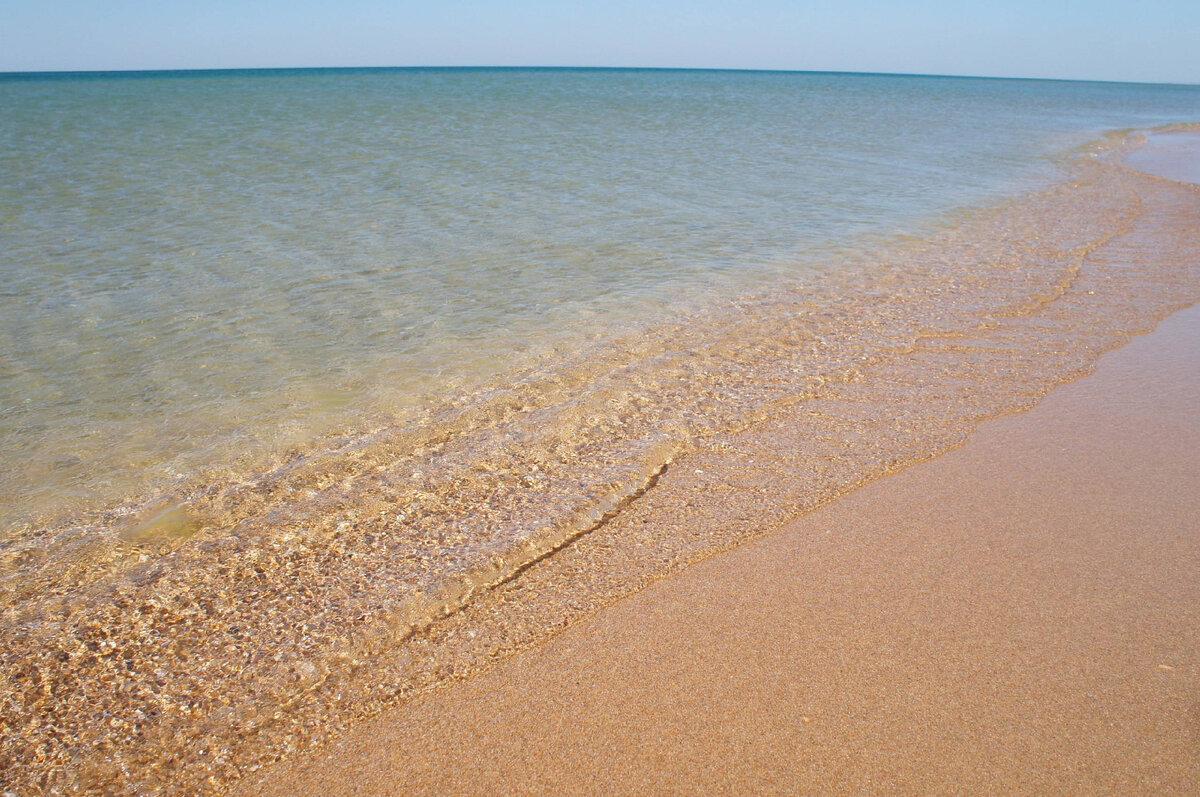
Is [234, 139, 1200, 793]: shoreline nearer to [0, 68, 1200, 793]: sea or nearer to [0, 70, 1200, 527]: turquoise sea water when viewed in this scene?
[0, 68, 1200, 793]: sea

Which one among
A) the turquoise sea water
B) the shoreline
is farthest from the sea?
the shoreline

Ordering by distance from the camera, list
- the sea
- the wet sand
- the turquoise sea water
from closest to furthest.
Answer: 1. the wet sand
2. the sea
3. the turquoise sea water

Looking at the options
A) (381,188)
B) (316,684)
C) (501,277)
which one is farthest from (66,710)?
(381,188)

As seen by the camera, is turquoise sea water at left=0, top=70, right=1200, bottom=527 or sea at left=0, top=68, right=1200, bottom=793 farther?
turquoise sea water at left=0, top=70, right=1200, bottom=527

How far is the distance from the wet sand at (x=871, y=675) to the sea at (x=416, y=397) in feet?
0.60

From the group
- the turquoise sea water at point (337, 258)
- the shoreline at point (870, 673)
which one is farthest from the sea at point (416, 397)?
the shoreline at point (870, 673)

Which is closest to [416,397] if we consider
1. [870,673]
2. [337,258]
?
[870,673]

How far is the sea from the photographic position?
8.08 feet

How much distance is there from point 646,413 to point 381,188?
26.0ft

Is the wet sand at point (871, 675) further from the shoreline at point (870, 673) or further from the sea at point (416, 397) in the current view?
the sea at point (416, 397)

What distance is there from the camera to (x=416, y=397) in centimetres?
452

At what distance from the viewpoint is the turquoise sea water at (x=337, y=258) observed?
427cm

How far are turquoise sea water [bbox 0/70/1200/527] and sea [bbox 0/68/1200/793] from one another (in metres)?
0.04

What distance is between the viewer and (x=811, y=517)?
10.4 ft
